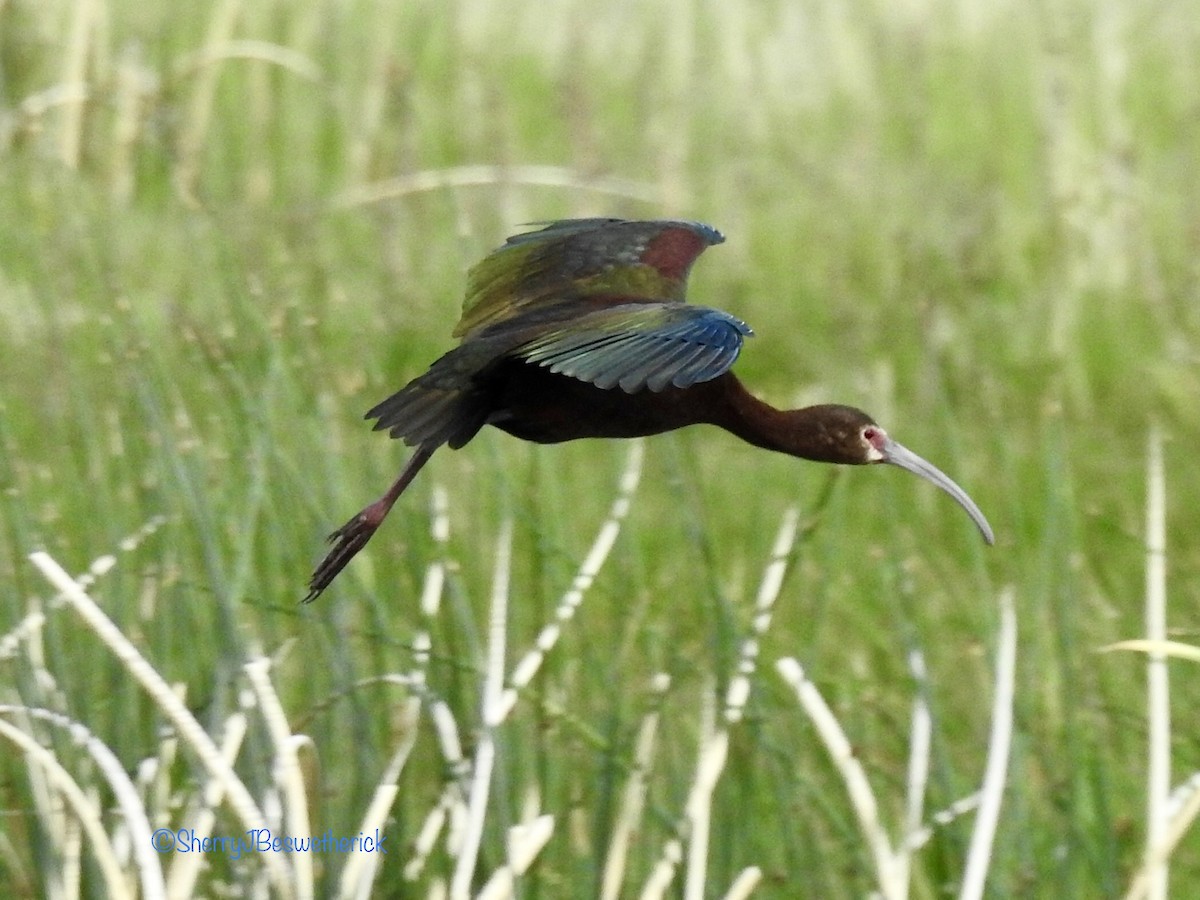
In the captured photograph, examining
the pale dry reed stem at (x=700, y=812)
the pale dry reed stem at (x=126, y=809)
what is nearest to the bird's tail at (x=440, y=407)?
the pale dry reed stem at (x=126, y=809)

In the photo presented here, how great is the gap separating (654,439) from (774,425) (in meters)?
1.72

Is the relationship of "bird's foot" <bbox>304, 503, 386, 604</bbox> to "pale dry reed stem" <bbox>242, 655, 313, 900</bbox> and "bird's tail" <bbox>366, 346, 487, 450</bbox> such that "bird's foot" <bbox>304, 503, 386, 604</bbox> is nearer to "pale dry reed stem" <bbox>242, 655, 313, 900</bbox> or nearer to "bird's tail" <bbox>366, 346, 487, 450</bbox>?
"bird's tail" <bbox>366, 346, 487, 450</bbox>

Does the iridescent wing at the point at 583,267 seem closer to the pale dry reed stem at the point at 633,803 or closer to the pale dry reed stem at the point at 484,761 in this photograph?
the pale dry reed stem at the point at 484,761

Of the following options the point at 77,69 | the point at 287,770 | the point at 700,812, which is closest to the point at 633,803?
the point at 700,812

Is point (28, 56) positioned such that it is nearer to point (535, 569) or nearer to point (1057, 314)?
point (1057, 314)

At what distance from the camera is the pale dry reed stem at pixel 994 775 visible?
2.21m

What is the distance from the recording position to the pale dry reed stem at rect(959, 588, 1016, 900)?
7.26 ft

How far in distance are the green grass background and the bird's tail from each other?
0.62m

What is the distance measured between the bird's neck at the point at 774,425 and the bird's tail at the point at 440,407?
226mm

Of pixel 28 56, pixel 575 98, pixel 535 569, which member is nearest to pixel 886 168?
pixel 575 98

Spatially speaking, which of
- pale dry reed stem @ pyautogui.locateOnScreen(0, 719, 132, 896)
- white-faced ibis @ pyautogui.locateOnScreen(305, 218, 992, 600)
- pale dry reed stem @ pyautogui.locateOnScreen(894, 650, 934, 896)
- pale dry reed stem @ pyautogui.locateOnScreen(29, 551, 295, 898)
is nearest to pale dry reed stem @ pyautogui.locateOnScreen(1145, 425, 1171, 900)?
pale dry reed stem @ pyautogui.locateOnScreen(894, 650, 934, 896)

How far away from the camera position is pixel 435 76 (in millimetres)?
6512

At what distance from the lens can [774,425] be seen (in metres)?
1.74

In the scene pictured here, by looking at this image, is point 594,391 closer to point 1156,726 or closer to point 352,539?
point 352,539
